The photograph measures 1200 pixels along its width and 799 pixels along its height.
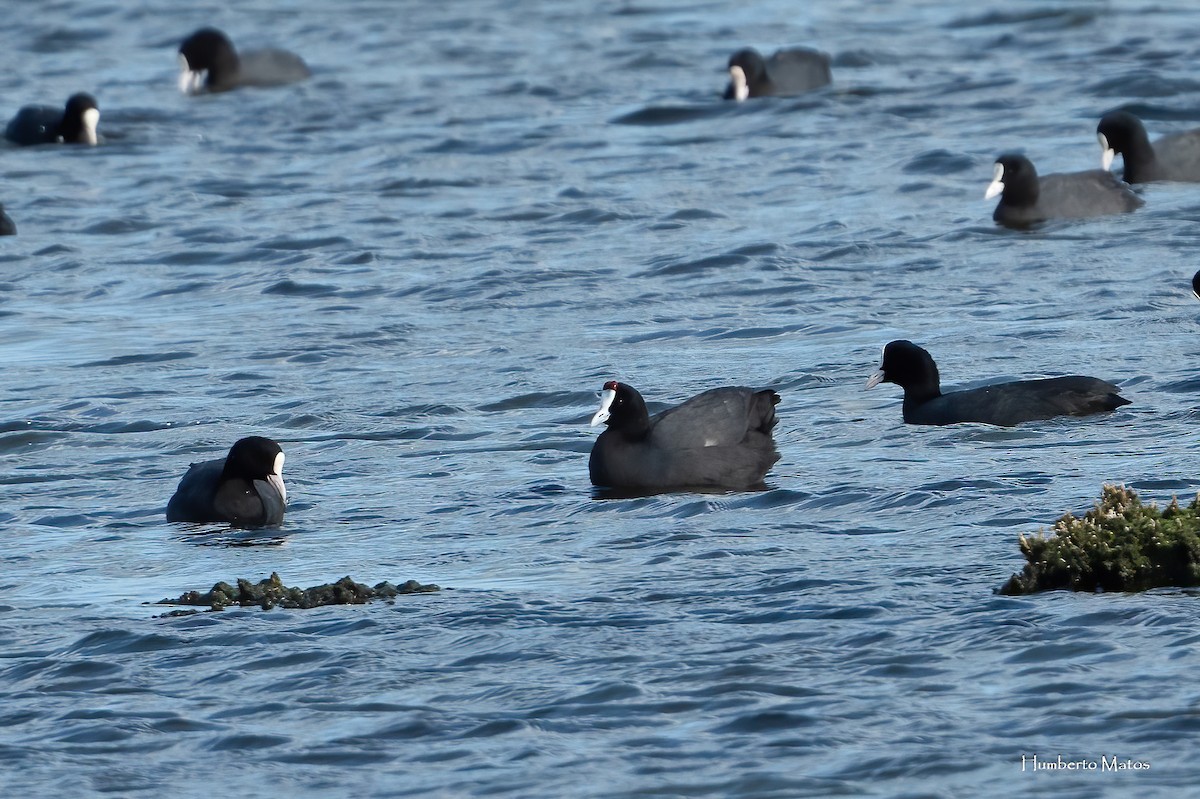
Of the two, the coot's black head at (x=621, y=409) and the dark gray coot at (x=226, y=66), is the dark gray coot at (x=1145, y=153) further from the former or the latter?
the dark gray coot at (x=226, y=66)

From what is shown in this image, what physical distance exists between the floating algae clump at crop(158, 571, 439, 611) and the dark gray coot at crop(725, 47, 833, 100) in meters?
18.5

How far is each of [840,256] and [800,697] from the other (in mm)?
11983

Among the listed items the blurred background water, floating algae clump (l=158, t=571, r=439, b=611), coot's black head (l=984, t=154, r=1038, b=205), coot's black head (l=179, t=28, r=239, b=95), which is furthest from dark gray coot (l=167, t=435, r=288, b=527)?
coot's black head (l=179, t=28, r=239, b=95)

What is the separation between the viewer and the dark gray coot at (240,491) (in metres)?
13.3

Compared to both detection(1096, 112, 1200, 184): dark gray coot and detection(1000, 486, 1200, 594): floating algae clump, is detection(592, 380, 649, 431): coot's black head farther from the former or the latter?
detection(1096, 112, 1200, 184): dark gray coot

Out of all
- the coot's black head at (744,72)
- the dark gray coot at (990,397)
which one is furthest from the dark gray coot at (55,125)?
the dark gray coot at (990,397)

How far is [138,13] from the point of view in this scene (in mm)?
40031

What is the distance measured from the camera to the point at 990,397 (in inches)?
589

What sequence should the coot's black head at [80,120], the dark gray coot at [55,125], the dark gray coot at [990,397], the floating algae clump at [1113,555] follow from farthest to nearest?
the dark gray coot at [55,125], the coot's black head at [80,120], the dark gray coot at [990,397], the floating algae clump at [1113,555]

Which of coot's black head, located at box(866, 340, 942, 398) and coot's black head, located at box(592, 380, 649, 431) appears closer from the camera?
coot's black head, located at box(592, 380, 649, 431)

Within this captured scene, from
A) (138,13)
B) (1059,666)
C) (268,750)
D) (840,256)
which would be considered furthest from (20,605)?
(138,13)

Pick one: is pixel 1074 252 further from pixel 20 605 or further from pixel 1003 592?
pixel 20 605

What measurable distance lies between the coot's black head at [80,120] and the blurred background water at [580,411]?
514 mm

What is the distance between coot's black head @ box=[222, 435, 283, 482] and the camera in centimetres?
1339
